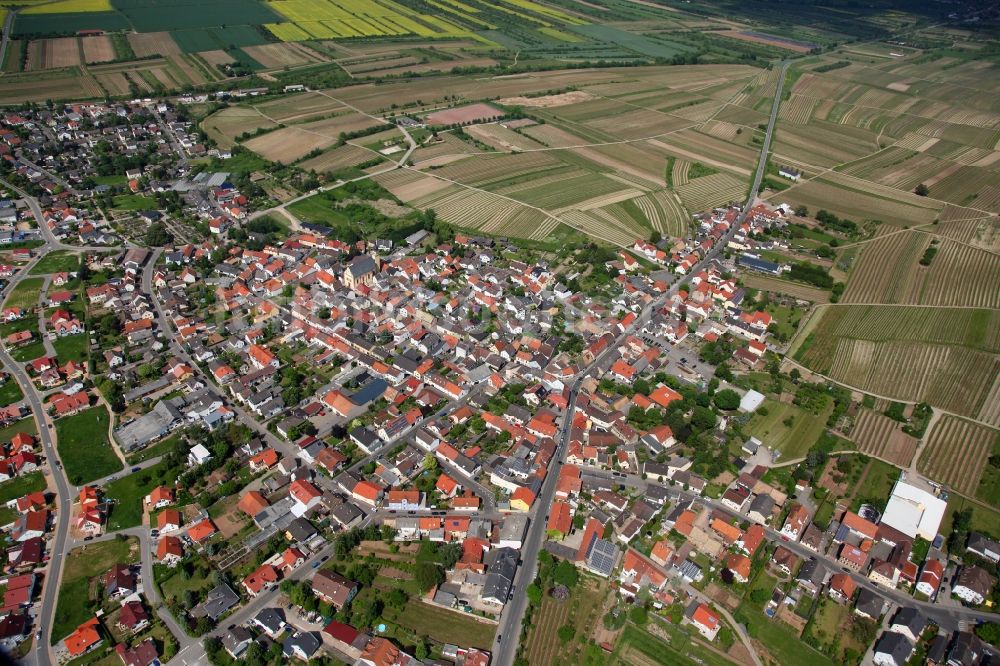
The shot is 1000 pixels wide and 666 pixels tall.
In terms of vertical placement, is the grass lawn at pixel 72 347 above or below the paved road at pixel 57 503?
above

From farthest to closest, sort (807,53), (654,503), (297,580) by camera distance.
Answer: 1. (807,53)
2. (654,503)
3. (297,580)

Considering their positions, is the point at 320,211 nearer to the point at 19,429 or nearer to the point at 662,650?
the point at 19,429

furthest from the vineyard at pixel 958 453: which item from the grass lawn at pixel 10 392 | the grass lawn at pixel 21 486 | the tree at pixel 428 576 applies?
the grass lawn at pixel 10 392

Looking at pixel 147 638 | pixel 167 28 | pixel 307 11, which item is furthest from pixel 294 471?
pixel 307 11

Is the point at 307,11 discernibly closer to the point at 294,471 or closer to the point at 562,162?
the point at 562,162

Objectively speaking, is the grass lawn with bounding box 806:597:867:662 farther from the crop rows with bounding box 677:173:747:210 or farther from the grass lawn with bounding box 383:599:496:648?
the crop rows with bounding box 677:173:747:210

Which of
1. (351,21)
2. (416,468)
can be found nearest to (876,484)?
(416,468)

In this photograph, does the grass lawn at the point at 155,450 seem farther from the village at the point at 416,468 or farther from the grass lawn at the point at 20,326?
the grass lawn at the point at 20,326
